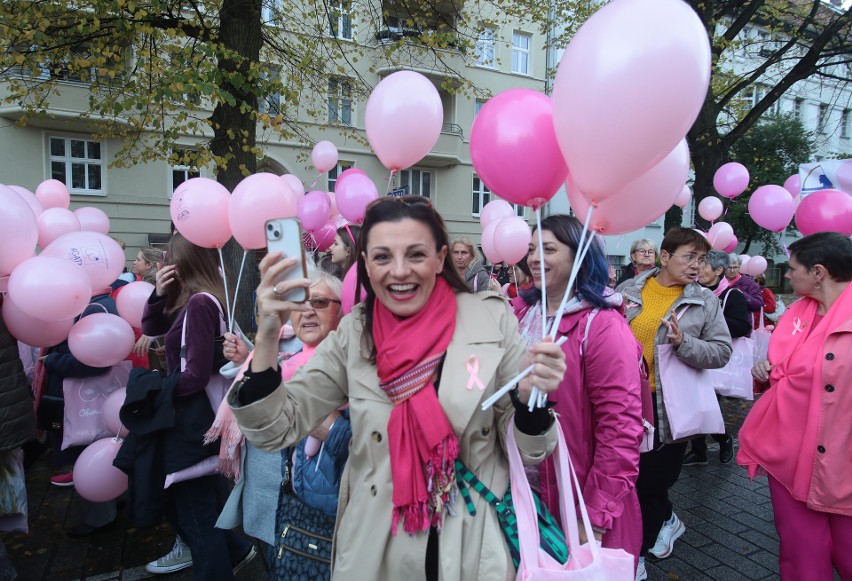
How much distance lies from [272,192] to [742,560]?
144 inches

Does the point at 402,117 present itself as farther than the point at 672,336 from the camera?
No

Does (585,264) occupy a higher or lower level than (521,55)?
lower

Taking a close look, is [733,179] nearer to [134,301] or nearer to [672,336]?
[672,336]

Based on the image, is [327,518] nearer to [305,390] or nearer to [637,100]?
[305,390]

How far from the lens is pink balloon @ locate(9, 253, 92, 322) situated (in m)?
2.81

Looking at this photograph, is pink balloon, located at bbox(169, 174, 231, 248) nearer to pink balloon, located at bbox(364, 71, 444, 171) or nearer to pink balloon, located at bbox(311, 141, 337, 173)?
pink balloon, located at bbox(364, 71, 444, 171)

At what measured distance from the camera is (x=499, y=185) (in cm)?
208

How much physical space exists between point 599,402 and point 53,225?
3990 mm

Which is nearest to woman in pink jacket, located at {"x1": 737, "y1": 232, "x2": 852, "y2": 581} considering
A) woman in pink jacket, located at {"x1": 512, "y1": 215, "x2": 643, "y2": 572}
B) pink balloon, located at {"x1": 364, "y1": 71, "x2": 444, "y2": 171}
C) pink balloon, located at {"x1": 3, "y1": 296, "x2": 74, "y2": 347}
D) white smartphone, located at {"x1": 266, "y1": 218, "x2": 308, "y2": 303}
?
woman in pink jacket, located at {"x1": 512, "y1": 215, "x2": 643, "y2": 572}

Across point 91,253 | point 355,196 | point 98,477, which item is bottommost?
point 98,477

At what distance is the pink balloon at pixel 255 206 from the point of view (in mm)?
2664

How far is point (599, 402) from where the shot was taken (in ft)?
7.04

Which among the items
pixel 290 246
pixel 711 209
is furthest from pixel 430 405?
pixel 711 209

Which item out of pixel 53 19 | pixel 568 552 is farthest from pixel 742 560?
pixel 53 19
